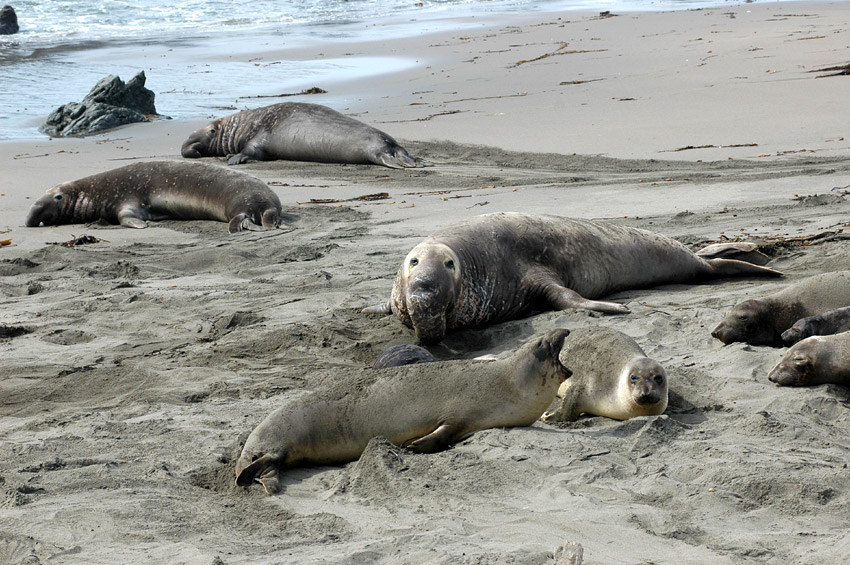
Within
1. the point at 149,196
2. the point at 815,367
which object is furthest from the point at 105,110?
the point at 815,367

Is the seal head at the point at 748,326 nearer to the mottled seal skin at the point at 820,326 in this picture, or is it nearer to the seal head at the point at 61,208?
the mottled seal skin at the point at 820,326

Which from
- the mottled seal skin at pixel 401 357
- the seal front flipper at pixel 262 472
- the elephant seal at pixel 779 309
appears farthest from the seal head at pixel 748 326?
the seal front flipper at pixel 262 472

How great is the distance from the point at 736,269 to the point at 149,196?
19.0 ft

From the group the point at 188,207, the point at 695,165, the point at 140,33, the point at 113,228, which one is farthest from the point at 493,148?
the point at 140,33

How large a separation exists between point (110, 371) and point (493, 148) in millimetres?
6709

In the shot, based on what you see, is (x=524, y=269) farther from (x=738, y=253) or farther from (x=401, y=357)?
(x=401, y=357)

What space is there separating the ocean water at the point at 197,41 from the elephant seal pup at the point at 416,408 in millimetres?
11062

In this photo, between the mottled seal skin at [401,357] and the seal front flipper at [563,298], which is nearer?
the mottled seal skin at [401,357]

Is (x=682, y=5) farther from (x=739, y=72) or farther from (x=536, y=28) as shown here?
(x=739, y=72)

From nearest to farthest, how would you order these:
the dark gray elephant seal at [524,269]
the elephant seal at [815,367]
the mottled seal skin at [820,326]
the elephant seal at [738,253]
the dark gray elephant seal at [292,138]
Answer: the elephant seal at [815,367], the mottled seal skin at [820,326], the dark gray elephant seal at [524,269], the elephant seal at [738,253], the dark gray elephant seal at [292,138]

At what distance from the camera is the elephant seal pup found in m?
3.59

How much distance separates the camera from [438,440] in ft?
11.8

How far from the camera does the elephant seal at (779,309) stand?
4621 millimetres

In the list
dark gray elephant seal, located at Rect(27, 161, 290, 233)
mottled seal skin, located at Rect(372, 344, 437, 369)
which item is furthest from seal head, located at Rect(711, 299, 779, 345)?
dark gray elephant seal, located at Rect(27, 161, 290, 233)
